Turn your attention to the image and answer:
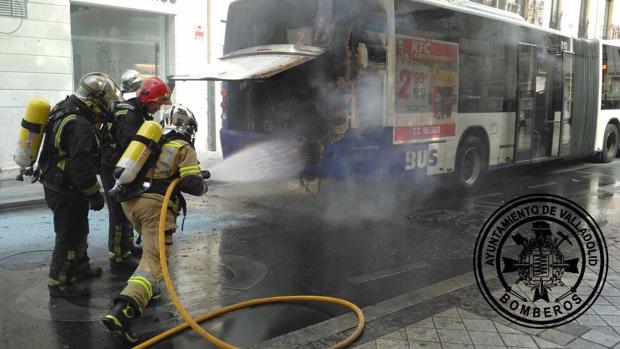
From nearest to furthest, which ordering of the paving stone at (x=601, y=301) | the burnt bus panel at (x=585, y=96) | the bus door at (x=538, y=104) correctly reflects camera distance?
the paving stone at (x=601, y=301)
the bus door at (x=538, y=104)
the burnt bus panel at (x=585, y=96)

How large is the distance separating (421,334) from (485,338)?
40 centimetres

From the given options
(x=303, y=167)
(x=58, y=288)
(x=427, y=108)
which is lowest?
(x=58, y=288)

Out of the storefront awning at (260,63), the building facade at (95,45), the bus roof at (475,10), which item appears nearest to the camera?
the storefront awning at (260,63)

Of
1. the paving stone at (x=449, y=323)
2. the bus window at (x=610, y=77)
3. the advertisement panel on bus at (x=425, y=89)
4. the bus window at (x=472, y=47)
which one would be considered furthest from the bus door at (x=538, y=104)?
the paving stone at (x=449, y=323)

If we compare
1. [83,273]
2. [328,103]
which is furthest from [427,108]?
[83,273]

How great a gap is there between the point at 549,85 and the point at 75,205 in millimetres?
9389

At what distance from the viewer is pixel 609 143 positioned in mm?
13602

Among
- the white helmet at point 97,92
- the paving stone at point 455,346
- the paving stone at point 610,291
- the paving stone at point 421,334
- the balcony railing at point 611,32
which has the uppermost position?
the balcony railing at point 611,32

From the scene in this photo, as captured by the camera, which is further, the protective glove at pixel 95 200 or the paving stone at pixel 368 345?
the protective glove at pixel 95 200

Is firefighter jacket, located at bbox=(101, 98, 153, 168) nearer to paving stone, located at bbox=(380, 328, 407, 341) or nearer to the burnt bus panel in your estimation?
paving stone, located at bbox=(380, 328, 407, 341)

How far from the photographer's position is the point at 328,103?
6949 millimetres

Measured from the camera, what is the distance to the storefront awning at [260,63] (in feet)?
21.3

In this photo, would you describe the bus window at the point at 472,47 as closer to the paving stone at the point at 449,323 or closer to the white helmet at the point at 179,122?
the white helmet at the point at 179,122

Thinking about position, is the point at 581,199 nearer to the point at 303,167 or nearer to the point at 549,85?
the point at 549,85
